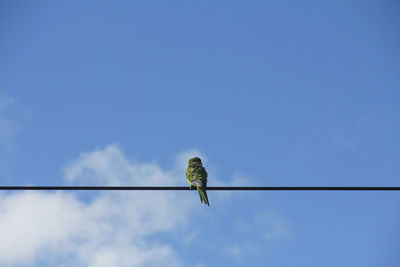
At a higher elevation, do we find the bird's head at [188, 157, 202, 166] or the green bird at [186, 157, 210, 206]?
the bird's head at [188, 157, 202, 166]

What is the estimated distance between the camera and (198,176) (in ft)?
49.2

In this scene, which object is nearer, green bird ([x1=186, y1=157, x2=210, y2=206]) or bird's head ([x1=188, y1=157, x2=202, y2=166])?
green bird ([x1=186, y1=157, x2=210, y2=206])

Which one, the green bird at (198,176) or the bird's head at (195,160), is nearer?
the green bird at (198,176)

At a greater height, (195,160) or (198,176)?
(195,160)

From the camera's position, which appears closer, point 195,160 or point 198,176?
point 198,176

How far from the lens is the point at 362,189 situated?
9445 millimetres

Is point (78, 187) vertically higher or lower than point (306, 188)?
higher

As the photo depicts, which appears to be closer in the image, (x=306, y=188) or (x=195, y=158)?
(x=306, y=188)

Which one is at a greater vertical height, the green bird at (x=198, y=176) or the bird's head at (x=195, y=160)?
the bird's head at (x=195, y=160)

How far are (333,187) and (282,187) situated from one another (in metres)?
1.14

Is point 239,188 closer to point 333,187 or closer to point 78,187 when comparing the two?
point 333,187

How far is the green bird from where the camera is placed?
46.0 feet

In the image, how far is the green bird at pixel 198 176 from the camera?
1402 cm

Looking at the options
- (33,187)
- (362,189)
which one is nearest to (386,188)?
(362,189)
